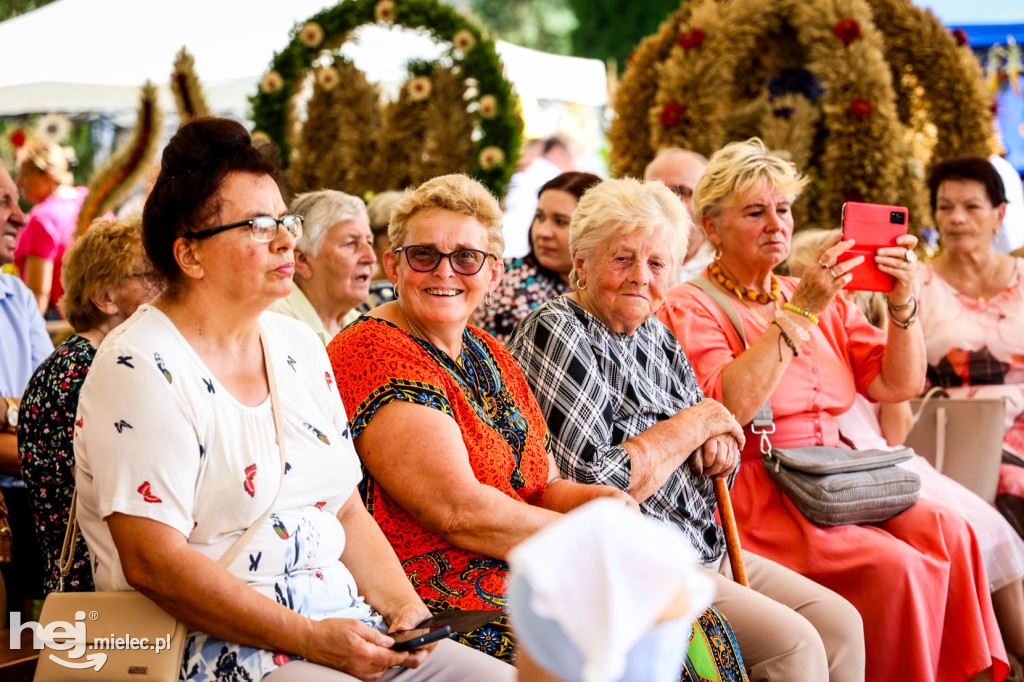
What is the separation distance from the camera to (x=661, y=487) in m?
2.54

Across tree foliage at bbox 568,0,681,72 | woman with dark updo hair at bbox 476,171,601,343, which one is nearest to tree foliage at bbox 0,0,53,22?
woman with dark updo hair at bbox 476,171,601,343

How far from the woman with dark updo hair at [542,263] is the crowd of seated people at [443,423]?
657mm

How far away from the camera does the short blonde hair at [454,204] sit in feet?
7.56

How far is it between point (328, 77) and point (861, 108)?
2.71m

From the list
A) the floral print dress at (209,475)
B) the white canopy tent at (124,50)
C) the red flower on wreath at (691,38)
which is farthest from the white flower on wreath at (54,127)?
the floral print dress at (209,475)

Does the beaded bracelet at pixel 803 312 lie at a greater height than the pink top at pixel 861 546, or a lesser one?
greater

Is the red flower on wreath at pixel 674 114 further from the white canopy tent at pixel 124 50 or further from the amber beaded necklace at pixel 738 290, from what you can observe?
the white canopy tent at pixel 124 50

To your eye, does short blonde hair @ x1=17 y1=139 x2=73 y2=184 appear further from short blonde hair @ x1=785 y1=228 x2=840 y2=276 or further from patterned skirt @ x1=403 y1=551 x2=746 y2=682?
patterned skirt @ x1=403 y1=551 x2=746 y2=682

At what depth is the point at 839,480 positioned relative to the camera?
2744 millimetres

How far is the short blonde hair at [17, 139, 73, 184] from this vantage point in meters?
5.80

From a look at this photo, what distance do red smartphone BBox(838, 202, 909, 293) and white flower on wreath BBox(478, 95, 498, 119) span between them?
227 cm

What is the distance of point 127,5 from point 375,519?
6.87 m

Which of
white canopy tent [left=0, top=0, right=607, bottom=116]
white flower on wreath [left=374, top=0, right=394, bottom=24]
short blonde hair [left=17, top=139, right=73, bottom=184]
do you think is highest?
white canopy tent [left=0, top=0, right=607, bottom=116]

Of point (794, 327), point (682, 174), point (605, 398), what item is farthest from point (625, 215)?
point (682, 174)
